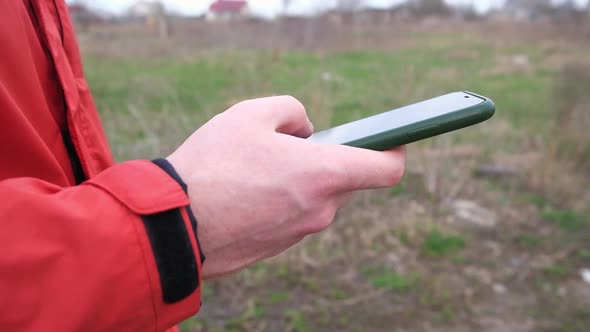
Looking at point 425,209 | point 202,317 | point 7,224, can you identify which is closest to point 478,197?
point 425,209

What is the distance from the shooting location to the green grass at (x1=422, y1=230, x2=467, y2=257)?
3.66m

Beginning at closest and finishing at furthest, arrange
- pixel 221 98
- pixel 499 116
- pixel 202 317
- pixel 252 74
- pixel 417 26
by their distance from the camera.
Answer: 1. pixel 202 317
2. pixel 499 116
3. pixel 252 74
4. pixel 221 98
5. pixel 417 26

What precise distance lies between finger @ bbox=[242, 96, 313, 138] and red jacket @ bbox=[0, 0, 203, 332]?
7.8 inches

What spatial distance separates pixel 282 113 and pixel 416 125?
0.28 meters

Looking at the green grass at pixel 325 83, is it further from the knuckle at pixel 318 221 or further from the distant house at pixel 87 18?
the distant house at pixel 87 18

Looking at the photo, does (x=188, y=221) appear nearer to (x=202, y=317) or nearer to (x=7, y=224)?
(x=7, y=224)

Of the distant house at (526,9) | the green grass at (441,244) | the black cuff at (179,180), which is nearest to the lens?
the black cuff at (179,180)

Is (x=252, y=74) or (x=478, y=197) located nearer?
(x=478, y=197)

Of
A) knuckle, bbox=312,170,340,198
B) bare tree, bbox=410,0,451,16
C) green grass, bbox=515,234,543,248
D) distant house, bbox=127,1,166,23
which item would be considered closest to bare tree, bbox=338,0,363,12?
distant house, bbox=127,1,166,23

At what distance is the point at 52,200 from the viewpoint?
67cm

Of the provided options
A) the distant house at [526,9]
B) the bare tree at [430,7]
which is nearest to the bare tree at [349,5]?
the distant house at [526,9]

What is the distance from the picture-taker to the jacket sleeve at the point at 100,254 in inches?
24.9

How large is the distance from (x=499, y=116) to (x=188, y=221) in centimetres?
721

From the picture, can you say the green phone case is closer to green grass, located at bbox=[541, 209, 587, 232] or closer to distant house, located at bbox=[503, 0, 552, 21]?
green grass, located at bbox=[541, 209, 587, 232]
